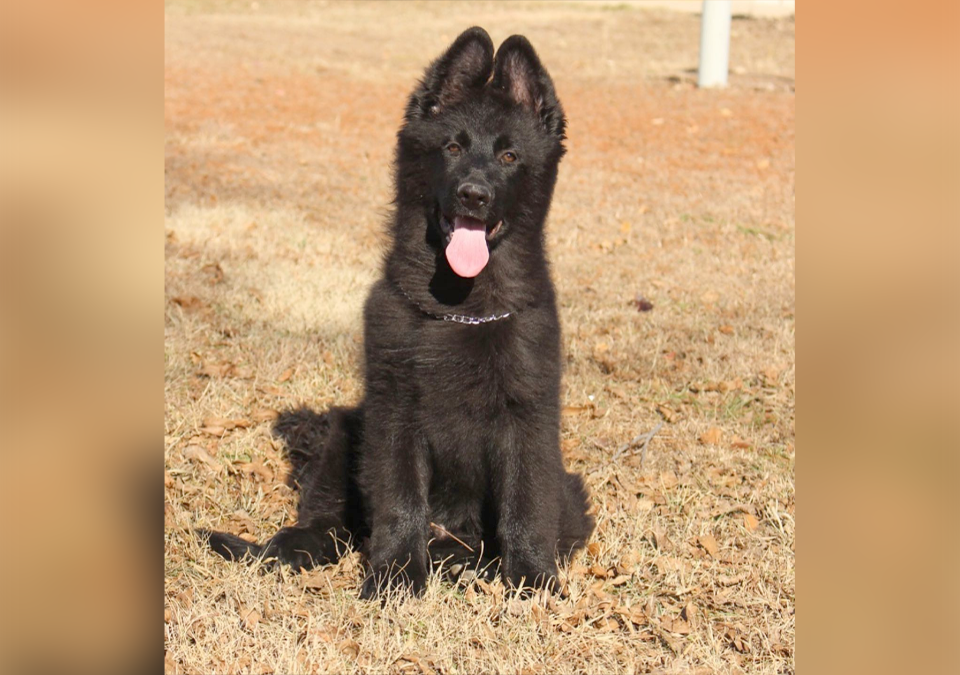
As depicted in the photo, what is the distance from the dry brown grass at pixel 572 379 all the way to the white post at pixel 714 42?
11.3 feet

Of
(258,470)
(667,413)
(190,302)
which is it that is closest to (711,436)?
(667,413)

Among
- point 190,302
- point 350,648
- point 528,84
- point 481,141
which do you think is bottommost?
point 350,648

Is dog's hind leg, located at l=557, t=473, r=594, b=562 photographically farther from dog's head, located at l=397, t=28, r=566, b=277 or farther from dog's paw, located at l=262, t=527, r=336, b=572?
dog's head, located at l=397, t=28, r=566, b=277

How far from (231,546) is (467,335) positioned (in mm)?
1231

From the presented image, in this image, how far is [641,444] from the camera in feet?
16.1

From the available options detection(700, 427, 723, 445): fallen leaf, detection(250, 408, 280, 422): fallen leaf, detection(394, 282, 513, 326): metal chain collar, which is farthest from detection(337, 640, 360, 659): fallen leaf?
detection(700, 427, 723, 445): fallen leaf

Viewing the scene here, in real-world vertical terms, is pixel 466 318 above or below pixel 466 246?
below

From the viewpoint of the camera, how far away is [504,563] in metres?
3.48

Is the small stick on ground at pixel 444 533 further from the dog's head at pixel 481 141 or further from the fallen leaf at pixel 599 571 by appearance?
the dog's head at pixel 481 141

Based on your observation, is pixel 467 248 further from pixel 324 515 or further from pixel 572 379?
pixel 572 379

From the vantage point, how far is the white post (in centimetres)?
1894
